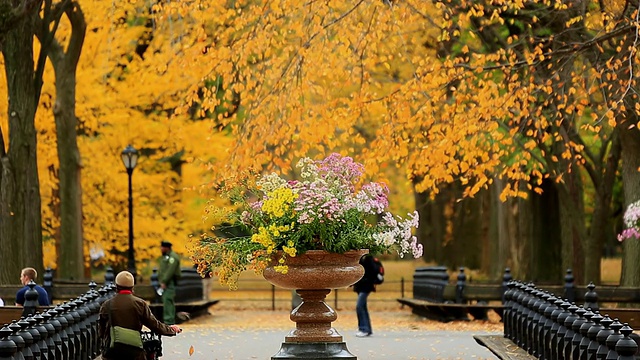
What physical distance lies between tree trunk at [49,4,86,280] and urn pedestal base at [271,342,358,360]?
700 inches

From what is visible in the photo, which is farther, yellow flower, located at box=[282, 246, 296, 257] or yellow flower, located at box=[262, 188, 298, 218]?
yellow flower, located at box=[262, 188, 298, 218]

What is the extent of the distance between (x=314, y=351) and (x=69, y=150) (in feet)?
59.8

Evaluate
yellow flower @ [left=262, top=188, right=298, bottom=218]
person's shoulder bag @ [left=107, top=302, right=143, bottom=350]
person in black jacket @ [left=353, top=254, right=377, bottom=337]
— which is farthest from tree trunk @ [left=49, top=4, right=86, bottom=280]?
person's shoulder bag @ [left=107, top=302, right=143, bottom=350]

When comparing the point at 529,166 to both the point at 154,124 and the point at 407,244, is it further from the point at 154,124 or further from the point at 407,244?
the point at 407,244

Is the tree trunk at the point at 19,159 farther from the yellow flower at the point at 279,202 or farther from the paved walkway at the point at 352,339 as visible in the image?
the yellow flower at the point at 279,202

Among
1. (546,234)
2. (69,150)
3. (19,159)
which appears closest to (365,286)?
(19,159)

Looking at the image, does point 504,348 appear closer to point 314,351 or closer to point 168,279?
point 314,351

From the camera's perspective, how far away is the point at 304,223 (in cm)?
1716

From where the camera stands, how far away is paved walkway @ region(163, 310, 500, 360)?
2219 cm

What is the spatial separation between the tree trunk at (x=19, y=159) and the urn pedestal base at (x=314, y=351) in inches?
501

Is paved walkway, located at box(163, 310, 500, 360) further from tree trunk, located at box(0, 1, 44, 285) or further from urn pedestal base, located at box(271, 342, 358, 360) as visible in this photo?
tree trunk, located at box(0, 1, 44, 285)

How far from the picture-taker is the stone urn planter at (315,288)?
680 inches

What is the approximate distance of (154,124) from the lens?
126 ft

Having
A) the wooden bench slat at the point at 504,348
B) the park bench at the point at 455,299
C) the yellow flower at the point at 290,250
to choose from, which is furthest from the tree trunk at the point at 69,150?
the yellow flower at the point at 290,250
